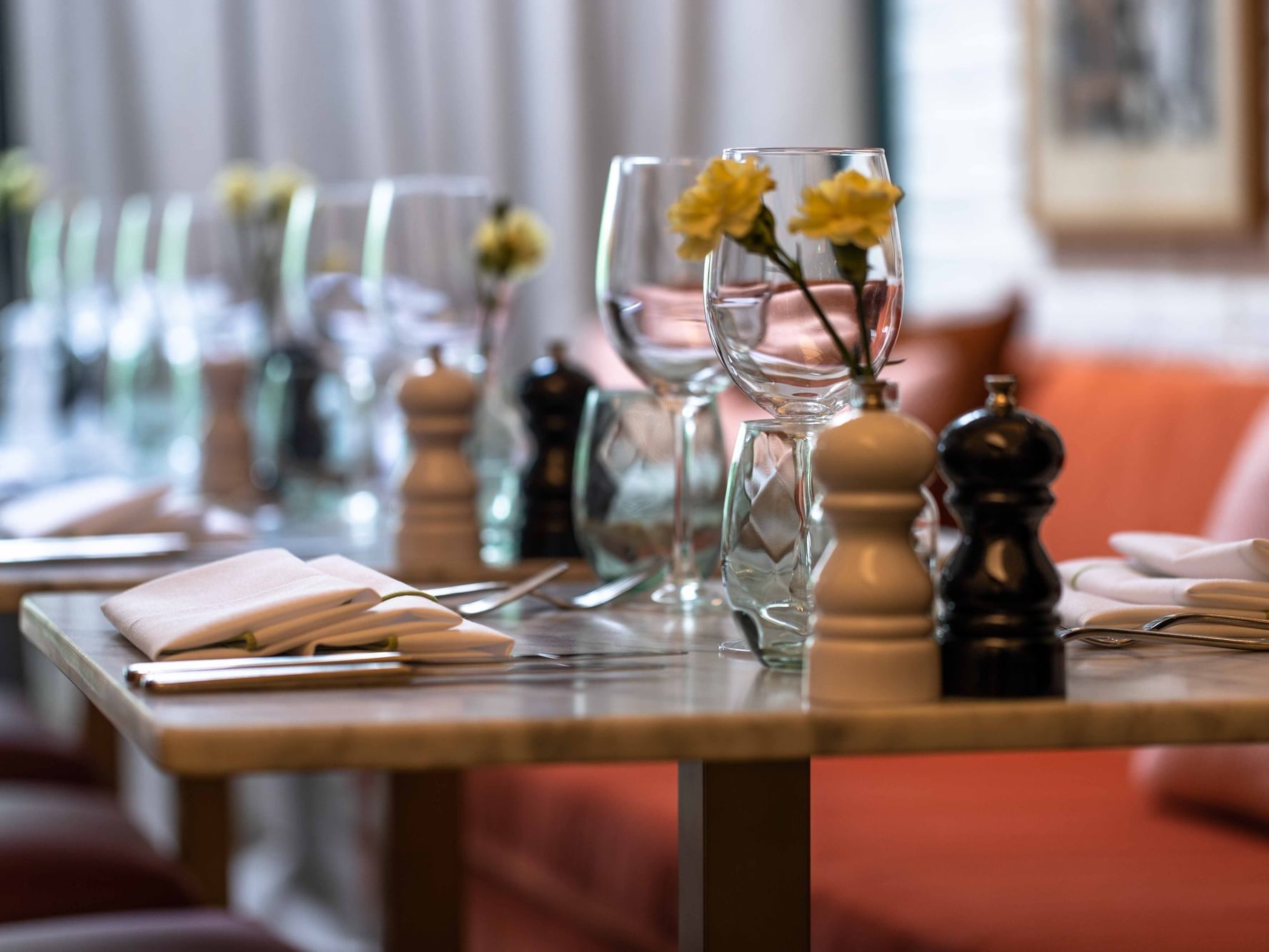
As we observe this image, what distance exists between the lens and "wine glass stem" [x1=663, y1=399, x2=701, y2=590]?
1.22 meters

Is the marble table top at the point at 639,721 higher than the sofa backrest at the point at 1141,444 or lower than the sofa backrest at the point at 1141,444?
higher

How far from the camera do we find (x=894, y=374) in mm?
2766

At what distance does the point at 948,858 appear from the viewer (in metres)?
1.64

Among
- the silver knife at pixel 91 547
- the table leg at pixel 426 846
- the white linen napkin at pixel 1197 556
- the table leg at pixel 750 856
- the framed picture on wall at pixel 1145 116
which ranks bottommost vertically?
the table leg at pixel 426 846

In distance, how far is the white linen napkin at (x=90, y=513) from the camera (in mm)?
1572

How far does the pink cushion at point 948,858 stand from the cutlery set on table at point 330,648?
17 cm

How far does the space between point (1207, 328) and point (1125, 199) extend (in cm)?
26

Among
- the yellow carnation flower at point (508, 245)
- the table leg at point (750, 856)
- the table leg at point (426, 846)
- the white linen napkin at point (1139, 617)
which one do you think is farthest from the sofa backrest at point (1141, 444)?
the table leg at point (750, 856)

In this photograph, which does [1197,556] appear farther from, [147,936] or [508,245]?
[508,245]

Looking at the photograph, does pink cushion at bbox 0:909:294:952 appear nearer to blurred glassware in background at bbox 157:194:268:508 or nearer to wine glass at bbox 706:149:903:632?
wine glass at bbox 706:149:903:632

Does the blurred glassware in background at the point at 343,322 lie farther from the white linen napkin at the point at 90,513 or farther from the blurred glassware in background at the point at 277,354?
the white linen napkin at the point at 90,513

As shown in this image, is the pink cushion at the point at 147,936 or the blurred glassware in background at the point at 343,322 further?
the blurred glassware in background at the point at 343,322

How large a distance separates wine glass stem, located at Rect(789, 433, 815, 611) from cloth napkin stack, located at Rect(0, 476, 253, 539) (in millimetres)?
720

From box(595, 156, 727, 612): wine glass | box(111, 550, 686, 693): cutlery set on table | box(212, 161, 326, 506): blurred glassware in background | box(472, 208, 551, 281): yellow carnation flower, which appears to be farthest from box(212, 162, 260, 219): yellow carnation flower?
box(111, 550, 686, 693): cutlery set on table
